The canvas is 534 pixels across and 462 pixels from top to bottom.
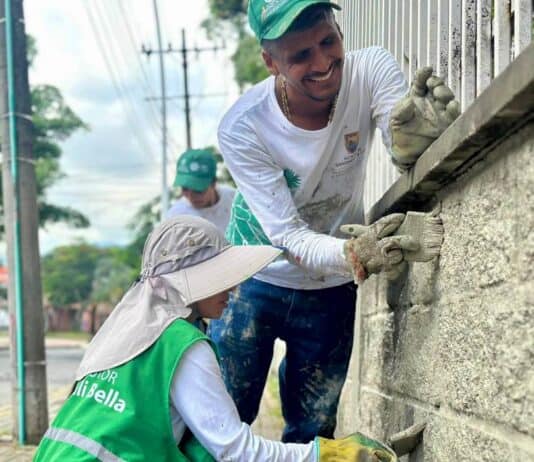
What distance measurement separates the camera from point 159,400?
208cm

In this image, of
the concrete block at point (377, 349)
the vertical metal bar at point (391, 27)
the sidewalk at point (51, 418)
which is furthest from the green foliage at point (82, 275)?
the vertical metal bar at point (391, 27)

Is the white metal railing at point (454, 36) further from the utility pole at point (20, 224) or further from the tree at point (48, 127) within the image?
the tree at point (48, 127)

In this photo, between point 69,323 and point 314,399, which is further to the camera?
point 69,323

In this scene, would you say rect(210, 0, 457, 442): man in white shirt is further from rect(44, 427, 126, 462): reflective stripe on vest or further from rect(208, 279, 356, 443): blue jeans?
rect(44, 427, 126, 462): reflective stripe on vest

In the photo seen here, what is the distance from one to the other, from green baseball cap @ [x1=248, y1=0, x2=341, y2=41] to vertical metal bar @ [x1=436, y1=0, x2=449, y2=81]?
366mm

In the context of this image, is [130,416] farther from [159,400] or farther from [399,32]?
[399,32]

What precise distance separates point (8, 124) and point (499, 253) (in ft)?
15.4

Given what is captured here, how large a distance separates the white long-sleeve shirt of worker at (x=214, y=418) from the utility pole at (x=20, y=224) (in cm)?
380

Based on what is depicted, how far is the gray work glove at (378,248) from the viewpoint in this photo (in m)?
2.16

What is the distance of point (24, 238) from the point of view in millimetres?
5590

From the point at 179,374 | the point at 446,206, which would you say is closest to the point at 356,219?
the point at 446,206

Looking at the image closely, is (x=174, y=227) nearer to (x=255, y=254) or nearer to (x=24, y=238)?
(x=255, y=254)

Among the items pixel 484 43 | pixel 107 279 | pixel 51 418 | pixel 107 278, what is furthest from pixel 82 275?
pixel 484 43

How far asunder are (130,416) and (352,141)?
4.19 ft
